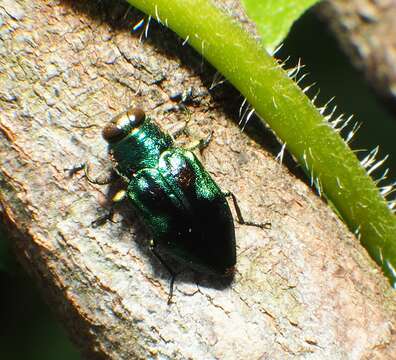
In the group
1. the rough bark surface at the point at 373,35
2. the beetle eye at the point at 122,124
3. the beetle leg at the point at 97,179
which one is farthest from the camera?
the rough bark surface at the point at 373,35

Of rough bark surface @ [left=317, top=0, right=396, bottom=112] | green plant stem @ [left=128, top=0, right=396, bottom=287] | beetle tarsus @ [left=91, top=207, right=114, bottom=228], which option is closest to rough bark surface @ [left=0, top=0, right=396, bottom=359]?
beetle tarsus @ [left=91, top=207, right=114, bottom=228]

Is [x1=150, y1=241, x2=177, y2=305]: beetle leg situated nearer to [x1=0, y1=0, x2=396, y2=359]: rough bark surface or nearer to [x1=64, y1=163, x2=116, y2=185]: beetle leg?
[x1=0, y1=0, x2=396, y2=359]: rough bark surface

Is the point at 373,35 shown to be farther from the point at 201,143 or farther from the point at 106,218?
the point at 106,218

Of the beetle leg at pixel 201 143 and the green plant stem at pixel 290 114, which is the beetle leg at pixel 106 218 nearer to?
the beetle leg at pixel 201 143

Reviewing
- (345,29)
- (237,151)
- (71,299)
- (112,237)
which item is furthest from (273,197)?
(345,29)

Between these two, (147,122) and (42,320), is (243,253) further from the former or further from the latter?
(42,320)

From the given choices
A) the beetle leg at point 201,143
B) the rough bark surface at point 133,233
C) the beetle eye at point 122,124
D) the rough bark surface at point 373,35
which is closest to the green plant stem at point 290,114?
the rough bark surface at point 133,233

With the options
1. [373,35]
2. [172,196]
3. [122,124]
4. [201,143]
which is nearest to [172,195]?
[172,196]
